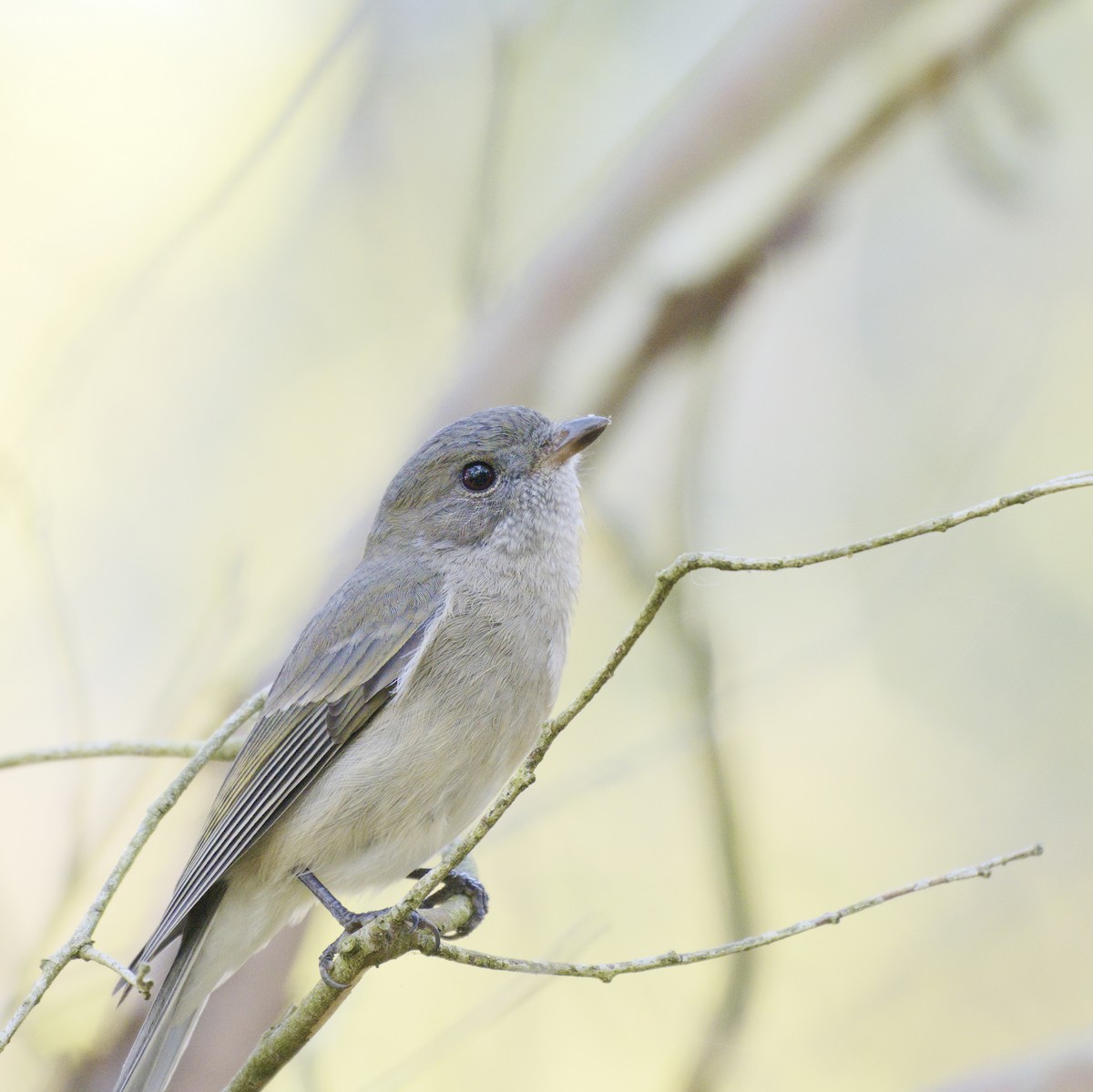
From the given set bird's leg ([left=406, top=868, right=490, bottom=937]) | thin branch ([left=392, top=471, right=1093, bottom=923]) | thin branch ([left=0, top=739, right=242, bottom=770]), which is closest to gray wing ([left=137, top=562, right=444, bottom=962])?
thin branch ([left=0, top=739, right=242, bottom=770])

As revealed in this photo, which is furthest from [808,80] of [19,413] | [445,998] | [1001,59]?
[445,998]

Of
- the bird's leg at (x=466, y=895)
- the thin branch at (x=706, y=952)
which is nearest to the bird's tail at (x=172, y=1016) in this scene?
the bird's leg at (x=466, y=895)

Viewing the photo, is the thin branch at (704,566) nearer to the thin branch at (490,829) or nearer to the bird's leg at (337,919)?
the thin branch at (490,829)

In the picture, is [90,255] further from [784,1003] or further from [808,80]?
[784,1003]

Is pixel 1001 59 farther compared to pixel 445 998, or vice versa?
pixel 1001 59

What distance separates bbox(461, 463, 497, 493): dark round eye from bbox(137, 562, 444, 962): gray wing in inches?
6.7

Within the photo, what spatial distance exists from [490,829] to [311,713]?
0.64 metres

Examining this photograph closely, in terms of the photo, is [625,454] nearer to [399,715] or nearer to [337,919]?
[399,715]

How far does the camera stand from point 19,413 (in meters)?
2.64

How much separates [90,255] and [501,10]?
46.3 inches

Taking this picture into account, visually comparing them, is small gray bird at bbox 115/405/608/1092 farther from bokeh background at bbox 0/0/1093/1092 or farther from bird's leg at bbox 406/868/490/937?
bokeh background at bbox 0/0/1093/1092

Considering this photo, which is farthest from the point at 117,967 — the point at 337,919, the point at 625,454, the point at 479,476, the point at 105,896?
the point at 625,454

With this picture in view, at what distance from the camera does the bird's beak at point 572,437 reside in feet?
5.73

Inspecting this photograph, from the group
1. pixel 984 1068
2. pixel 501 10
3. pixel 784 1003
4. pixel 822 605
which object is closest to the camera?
pixel 984 1068
